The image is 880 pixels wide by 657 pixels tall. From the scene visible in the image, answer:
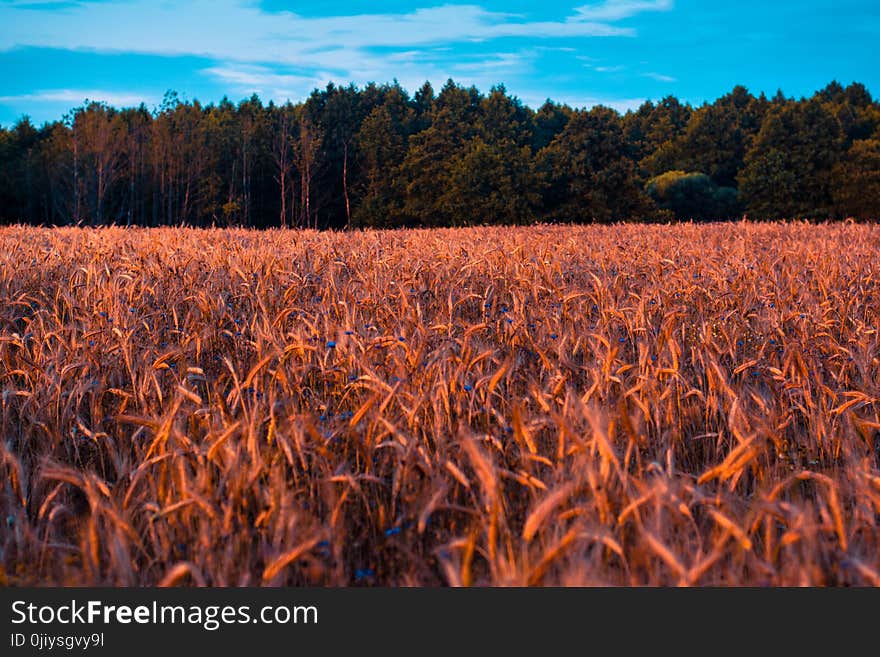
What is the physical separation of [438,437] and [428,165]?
44831 mm

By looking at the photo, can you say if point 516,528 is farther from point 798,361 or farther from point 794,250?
point 794,250

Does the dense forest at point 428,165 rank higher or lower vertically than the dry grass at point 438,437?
higher

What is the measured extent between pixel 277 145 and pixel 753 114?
38.1m

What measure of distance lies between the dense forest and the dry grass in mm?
37028

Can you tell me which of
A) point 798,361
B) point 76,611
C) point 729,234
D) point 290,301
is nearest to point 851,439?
point 798,361

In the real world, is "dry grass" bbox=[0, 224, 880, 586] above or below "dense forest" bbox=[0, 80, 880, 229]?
below

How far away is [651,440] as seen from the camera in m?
2.79

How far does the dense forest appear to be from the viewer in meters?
42.8

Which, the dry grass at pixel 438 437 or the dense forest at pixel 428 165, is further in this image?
the dense forest at pixel 428 165

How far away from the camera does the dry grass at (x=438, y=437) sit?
1719 mm

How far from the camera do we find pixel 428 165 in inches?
1809

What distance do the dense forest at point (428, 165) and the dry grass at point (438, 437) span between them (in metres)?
37.0

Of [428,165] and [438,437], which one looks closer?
[438,437]

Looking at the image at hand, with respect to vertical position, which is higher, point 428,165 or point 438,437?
point 428,165
